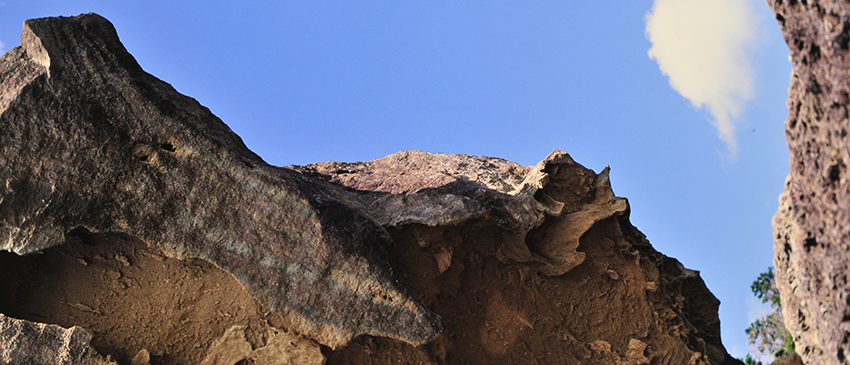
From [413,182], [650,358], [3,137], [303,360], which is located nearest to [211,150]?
[3,137]

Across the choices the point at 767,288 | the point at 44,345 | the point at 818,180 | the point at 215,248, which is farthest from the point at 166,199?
the point at 767,288

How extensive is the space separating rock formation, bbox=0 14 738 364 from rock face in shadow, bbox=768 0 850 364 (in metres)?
2.26

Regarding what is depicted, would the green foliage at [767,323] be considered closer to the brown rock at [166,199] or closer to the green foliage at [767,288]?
the green foliage at [767,288]

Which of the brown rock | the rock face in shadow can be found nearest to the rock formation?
the brown rock

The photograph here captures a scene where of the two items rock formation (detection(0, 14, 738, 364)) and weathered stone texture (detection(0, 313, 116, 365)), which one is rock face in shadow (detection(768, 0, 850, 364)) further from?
weathered stone texture (detection(0, 313, 116, 365))

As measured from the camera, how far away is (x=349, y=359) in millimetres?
5051

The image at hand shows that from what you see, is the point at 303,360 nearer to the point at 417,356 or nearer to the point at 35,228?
the point at 417,356

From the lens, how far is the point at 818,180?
345 cm

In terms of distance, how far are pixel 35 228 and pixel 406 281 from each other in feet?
9.80

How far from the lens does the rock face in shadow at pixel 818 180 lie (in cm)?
→ 320

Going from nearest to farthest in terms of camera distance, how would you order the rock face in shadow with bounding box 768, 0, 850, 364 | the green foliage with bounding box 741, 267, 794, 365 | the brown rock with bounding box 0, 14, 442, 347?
the rock face in shadow with bounding box 768, 0, 850, 364, the brown rock with bounding box 0, 14, 442, 347, the green foliage with bounding box 741, 267, 794, 365

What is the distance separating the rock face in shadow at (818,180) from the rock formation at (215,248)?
7.41 ft

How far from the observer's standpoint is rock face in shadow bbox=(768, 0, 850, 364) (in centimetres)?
320

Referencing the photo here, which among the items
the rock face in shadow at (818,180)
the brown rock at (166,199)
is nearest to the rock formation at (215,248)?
the brown rock at (166,199)
